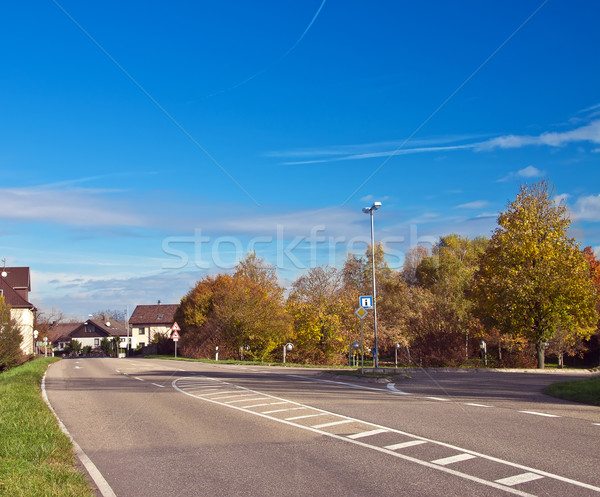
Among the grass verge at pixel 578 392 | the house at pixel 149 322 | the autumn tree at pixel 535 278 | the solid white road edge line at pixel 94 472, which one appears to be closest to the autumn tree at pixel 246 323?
the autumn tree at pixel 535 278

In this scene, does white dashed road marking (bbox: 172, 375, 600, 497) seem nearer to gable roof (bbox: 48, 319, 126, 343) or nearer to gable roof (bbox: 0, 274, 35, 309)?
gable roof (bbox: 0, 274, 35, 309)

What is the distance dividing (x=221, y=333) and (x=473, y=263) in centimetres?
3218

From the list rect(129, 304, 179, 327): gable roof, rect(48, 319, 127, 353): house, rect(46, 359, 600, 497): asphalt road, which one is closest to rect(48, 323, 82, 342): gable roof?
rect(48, 319, 127, 353): house

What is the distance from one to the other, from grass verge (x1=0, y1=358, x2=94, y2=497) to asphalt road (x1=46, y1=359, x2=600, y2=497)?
45 centimetres

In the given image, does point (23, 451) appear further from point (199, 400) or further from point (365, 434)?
point (199, 400)

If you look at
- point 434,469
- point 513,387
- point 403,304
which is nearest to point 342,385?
point 513,387

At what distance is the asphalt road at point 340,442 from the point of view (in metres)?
6.50

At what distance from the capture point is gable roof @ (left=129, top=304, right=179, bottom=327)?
106 metres

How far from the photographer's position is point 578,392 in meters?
14.9

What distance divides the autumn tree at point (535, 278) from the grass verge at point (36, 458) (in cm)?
2484

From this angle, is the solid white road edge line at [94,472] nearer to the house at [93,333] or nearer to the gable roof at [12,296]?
the gable roof at [12,296]

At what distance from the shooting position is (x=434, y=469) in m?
7.05

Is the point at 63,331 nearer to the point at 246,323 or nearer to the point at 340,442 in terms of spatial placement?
the point at 246,323

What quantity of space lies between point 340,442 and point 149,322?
102 m
